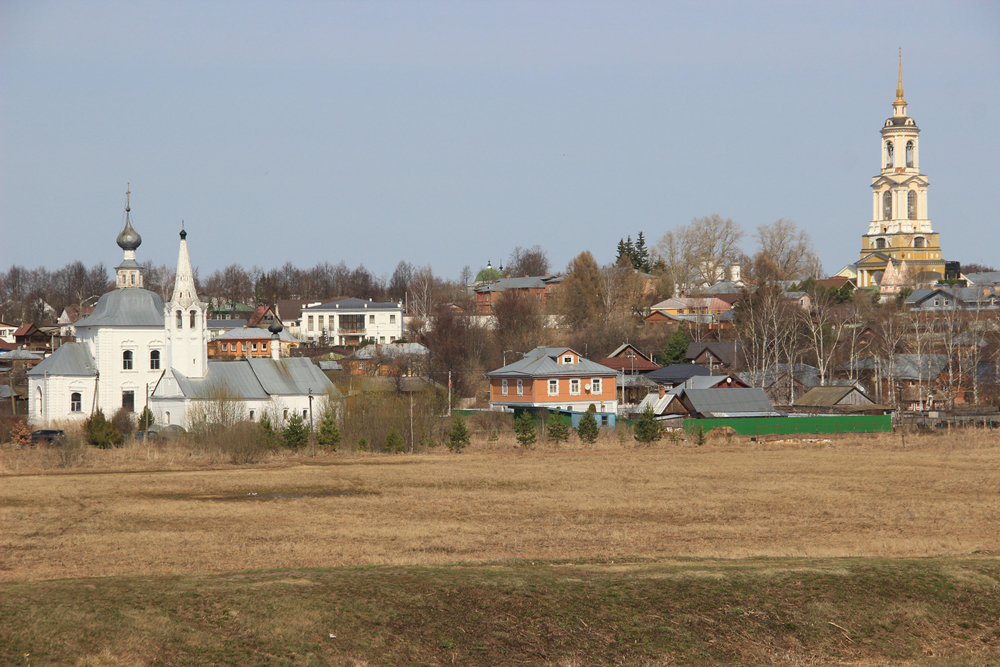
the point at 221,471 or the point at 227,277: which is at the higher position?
the point at 227,277

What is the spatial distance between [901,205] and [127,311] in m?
121

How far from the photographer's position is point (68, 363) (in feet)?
193

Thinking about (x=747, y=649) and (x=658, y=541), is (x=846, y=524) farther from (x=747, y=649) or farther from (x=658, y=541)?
(x=747, y=649)

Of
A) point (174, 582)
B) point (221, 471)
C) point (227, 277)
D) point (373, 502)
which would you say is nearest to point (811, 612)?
point (174, 582)

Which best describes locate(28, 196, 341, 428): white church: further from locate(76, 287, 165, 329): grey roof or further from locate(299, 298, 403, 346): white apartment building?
locate(299, 298, 403, 346): white apartment building

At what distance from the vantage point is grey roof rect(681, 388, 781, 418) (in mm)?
56969

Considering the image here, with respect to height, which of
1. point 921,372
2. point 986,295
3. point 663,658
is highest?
point 986,295

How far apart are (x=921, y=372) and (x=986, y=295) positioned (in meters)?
50.7

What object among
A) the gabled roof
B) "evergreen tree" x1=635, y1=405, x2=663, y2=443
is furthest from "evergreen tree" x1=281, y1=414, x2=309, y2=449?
the gabled roof

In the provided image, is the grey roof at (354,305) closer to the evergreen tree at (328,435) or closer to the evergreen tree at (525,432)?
the evergreen tree at (525,432)

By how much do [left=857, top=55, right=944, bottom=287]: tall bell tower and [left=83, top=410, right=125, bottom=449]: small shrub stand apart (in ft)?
391

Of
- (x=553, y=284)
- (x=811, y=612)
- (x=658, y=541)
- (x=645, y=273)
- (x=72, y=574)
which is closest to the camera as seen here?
(x=811, y=612)

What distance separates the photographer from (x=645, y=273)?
140m

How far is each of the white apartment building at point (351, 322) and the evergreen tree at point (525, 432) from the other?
61.3m
